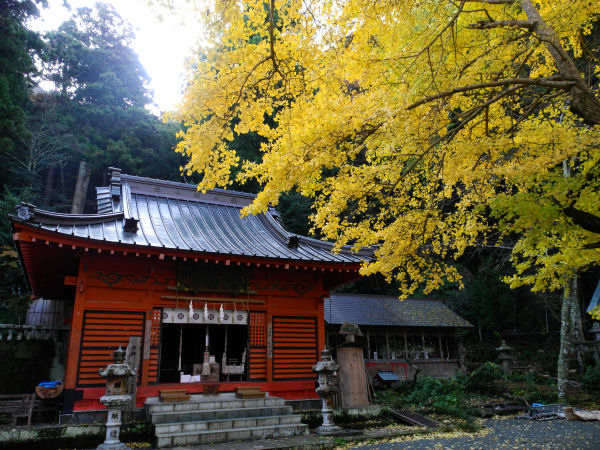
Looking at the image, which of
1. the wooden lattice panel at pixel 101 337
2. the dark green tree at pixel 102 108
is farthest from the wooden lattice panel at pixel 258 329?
the dark green tree at pixel 102 108

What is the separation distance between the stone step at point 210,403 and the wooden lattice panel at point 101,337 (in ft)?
4.32

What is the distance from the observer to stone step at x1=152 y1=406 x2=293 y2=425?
26.8 ft

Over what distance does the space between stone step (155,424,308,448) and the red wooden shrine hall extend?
1.88 meters

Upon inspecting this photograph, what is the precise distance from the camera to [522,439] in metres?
8.04

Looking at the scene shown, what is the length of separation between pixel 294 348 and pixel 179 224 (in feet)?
15.6

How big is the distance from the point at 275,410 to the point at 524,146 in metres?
7.34

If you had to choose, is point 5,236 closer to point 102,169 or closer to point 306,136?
point 102,169

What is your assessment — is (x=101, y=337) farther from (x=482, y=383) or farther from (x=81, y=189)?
(x=81, y=189)

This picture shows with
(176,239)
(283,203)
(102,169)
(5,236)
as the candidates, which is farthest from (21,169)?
(176,239)

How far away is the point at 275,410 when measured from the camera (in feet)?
30.2

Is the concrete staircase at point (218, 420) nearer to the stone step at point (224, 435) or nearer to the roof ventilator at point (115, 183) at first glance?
the stone step at point (224, 435)

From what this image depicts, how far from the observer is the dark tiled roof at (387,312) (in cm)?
1877

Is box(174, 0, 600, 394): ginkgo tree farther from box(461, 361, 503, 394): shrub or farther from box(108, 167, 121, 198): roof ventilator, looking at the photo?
box(461, 361, 503, 394): shrub

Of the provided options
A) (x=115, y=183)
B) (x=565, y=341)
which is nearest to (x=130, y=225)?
(x=115, y=183)
